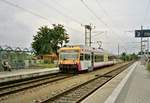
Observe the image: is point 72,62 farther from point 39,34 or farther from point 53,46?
point 39,34

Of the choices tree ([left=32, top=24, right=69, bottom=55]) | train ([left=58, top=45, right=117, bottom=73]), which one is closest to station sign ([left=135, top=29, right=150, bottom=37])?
train ([left=58, top=45, right=117, bottom=73])

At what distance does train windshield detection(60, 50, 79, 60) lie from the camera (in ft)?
113

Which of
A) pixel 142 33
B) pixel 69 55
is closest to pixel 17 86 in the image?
pixel 69 55

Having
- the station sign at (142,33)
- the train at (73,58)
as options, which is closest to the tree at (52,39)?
the station sign at (142,33)

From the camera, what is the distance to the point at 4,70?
36.7 metres

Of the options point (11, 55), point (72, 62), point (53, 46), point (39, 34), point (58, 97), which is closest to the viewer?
point (58, 97)

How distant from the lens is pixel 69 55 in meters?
35.1

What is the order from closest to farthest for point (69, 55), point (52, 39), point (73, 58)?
point (73, 58) → point (69, 55) → point (52, 39)

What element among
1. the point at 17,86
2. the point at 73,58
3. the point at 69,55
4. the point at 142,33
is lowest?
the point at 17,86

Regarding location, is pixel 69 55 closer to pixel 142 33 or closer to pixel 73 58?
pixel 73 58

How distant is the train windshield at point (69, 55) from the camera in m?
34.6

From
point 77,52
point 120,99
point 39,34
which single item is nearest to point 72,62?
point 77,52

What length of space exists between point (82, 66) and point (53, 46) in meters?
56.4

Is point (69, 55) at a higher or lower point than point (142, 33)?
lower
